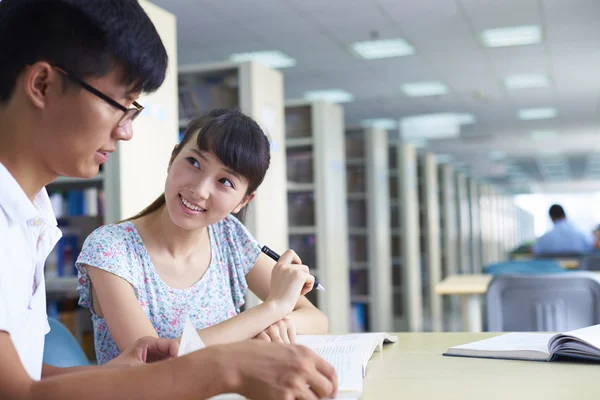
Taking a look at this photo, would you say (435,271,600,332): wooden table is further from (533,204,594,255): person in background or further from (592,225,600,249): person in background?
(592,225,600,249): person in background

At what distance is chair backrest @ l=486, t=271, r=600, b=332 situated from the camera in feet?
8.47

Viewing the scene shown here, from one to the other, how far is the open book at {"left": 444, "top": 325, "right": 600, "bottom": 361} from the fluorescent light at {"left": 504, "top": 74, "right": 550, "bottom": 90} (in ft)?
24.6

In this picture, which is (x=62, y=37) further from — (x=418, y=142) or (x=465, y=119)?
(x=418, y=142)

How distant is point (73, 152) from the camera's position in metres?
0.83

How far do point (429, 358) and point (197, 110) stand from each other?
2998 millimetres

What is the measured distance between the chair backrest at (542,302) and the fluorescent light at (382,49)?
4343mm

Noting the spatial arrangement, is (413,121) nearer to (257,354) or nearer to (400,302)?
(400,302)

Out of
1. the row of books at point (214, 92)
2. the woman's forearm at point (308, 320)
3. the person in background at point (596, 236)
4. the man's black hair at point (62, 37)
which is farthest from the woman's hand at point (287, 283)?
the person in background at point (596, 236)

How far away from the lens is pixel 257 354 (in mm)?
756

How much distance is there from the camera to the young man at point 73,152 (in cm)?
74

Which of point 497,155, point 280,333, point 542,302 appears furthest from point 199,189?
point 497,155

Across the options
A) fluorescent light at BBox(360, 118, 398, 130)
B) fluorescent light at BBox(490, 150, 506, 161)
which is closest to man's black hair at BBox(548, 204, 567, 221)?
fluorescent light at BBox(360, 118, 398, 130)

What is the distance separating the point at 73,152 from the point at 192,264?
74 cm

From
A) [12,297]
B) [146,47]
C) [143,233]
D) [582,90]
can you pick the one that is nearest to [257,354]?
[12,297]
